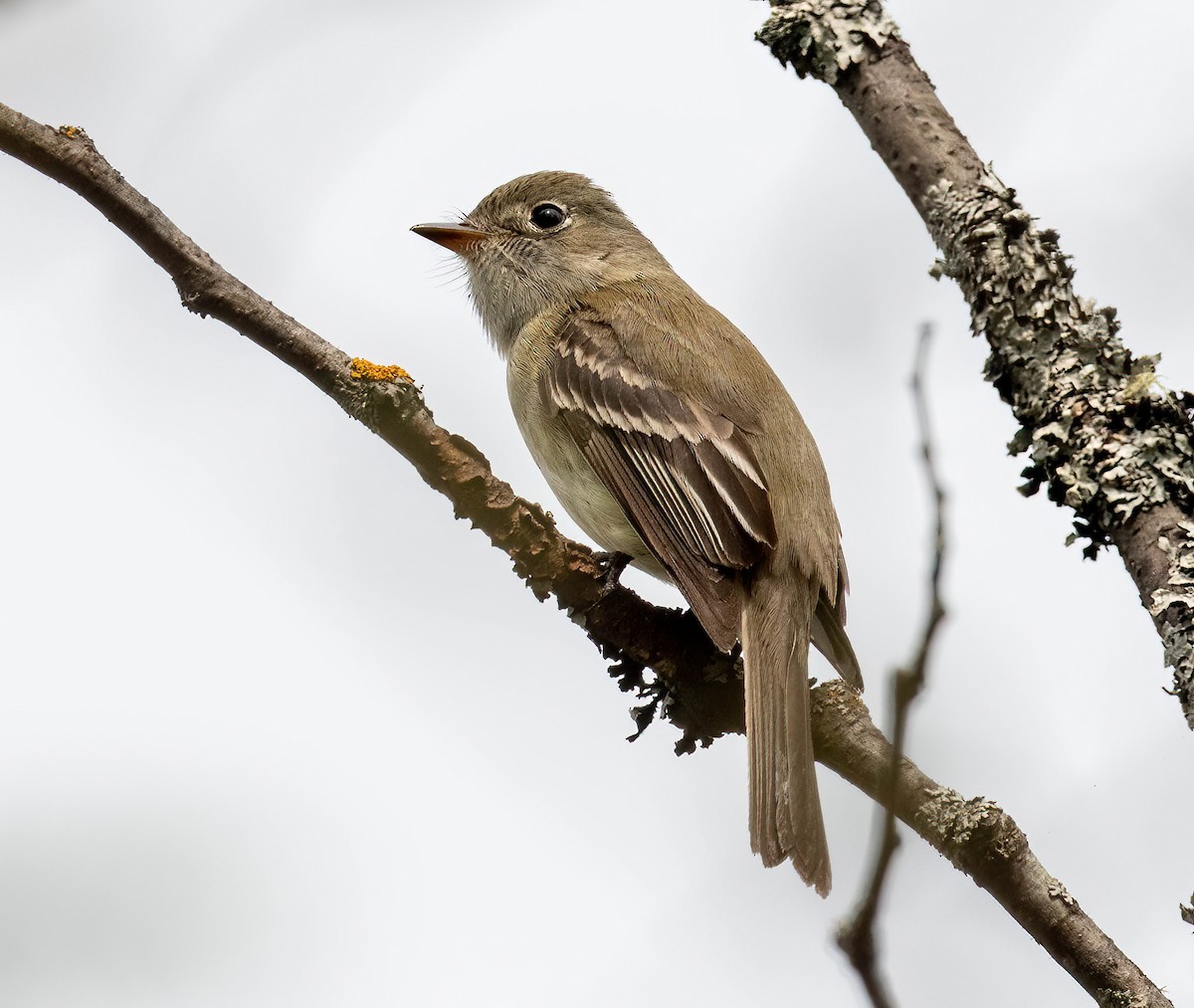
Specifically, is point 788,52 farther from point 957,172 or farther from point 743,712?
point 743,712

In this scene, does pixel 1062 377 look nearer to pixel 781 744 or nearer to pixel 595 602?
pixel 781 744

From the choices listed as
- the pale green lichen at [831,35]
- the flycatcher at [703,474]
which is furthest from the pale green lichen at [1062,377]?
the flycatcher at [703,474]

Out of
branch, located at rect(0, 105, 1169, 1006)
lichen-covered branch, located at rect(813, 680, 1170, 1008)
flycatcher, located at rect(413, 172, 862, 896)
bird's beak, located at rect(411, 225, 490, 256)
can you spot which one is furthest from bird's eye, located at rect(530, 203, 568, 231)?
lichen-covered branch, located at rect(813, 680, 1170, 1008)

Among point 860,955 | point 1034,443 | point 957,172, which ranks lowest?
point 860,955

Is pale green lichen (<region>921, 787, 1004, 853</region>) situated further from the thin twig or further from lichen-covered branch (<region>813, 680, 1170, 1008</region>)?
the thin twig

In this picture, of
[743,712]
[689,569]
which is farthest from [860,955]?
[689,569]

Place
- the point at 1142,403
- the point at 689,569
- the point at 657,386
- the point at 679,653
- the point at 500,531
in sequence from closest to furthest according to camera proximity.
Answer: the point at 1142,403, the point at 500,531, the point at 679,653, the point at 689,569, the point at 657,386

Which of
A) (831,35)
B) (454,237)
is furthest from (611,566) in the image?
(454,237)
